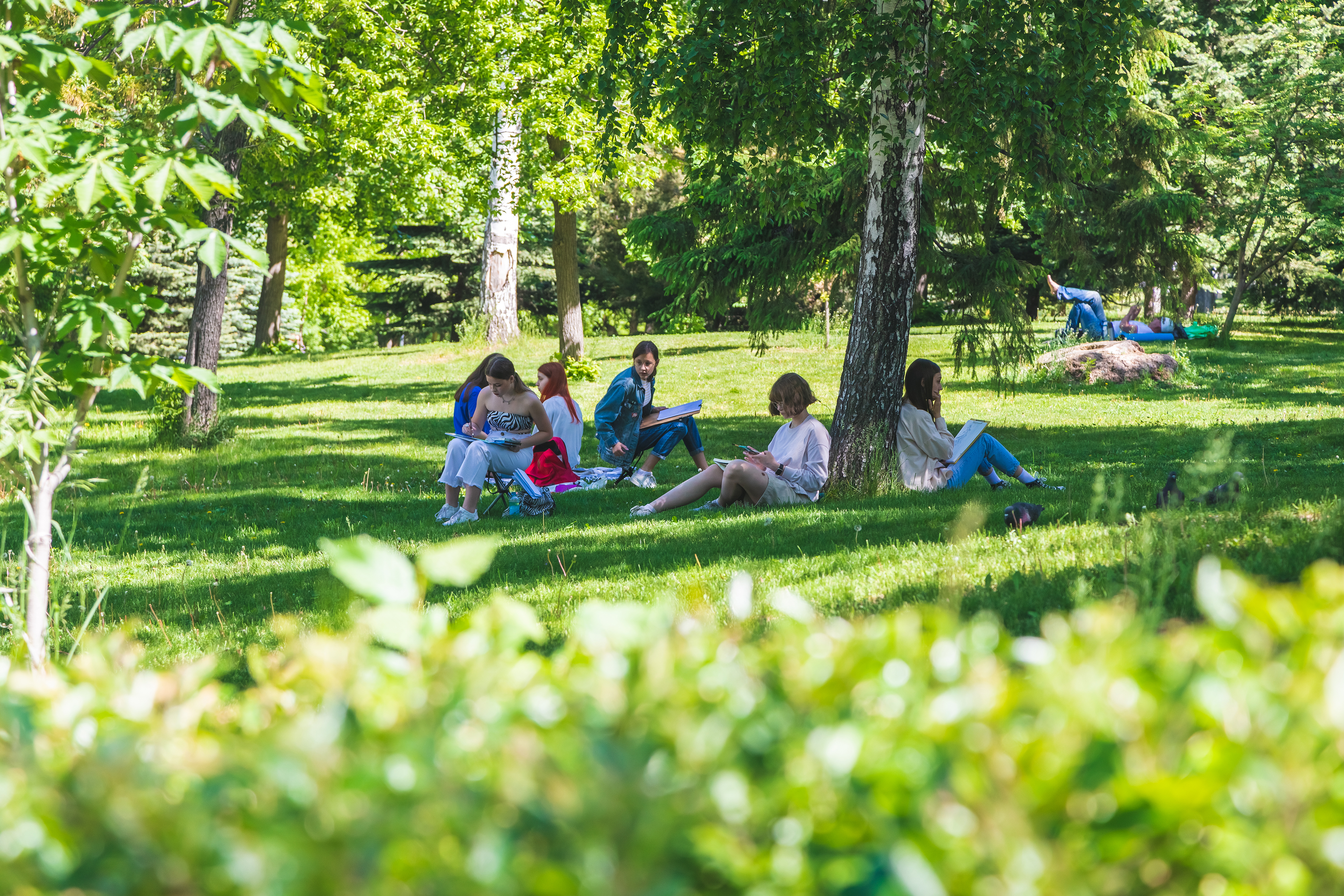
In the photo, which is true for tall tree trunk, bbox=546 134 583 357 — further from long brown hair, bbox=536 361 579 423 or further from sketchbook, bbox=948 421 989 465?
sketchbook, bbox=948 421 989 465

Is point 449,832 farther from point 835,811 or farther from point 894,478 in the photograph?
point 894,478

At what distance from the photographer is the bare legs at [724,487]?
843cm

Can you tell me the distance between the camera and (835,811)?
1.21 meters

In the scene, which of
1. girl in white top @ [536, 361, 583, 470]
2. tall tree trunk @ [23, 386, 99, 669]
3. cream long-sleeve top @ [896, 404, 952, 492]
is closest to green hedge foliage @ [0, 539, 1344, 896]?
tall tree trunk @ [23, 386, 99, 669]

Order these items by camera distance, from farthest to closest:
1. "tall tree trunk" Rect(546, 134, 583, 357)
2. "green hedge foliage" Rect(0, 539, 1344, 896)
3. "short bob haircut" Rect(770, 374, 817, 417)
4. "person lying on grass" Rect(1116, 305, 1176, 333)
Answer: "person lying on grass" Rect(1116, 305, 1176, 333), "tall tree trunk" Rect(546, 134, 583, 357), "short bob haircut" Rect(770, 374, 817, 417), "green hedge foliage" Rect(0, 539, 1344, 896)

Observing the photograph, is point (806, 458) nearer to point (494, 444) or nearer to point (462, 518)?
point (494, 444)

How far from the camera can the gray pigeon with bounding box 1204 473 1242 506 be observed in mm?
5570

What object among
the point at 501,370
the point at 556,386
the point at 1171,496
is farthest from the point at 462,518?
the point at 1171,496

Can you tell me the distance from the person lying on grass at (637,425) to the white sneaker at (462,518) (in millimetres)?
2108

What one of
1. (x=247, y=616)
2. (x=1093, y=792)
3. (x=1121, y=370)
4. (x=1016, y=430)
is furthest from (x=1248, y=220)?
(x=1093, y=792)

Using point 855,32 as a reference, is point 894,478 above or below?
below

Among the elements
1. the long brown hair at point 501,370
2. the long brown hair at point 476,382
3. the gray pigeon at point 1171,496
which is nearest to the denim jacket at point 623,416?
the long brown hair at point 476,382

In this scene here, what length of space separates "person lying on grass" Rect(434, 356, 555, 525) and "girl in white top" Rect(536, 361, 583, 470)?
0.87 metres

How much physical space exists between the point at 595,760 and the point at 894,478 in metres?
7.75
